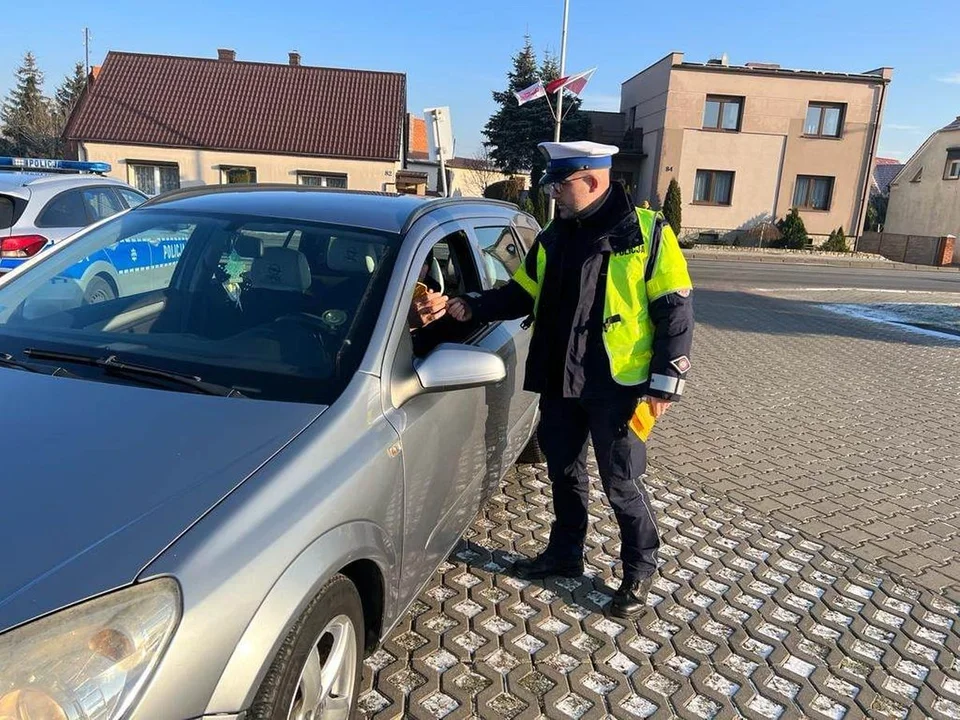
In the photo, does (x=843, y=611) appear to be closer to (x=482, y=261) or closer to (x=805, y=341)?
(x=482, y=261)

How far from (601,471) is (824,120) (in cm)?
3475

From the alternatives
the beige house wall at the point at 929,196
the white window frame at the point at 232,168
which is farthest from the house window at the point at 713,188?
the white window frame at the point at 232,168

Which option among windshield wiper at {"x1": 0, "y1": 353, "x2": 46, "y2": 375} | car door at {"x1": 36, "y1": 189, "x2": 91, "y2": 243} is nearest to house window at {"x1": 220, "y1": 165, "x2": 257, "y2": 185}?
car door at {"x1": 36, "y1": 189, "x2": 91, "y2": 243}

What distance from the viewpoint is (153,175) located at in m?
28.2

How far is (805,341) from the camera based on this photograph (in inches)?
398

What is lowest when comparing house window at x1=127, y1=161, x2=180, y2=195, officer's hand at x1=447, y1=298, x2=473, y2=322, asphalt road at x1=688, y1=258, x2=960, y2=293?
asphalt road at x1=688, y1=258, x2=960, y2=293

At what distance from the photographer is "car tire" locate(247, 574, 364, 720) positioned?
1.60 meters

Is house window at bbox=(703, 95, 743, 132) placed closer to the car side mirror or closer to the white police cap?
the white police cap

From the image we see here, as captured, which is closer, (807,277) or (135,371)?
(135,371)

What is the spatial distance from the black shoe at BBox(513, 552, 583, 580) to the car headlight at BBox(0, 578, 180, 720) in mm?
2256

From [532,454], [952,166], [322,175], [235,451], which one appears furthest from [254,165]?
[952,166]

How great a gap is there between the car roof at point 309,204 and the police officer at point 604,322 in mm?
467

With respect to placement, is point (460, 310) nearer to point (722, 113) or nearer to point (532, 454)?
point (532, 454)

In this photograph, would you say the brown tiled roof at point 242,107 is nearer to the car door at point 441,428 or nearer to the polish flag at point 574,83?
the polish flag at point 574,83
